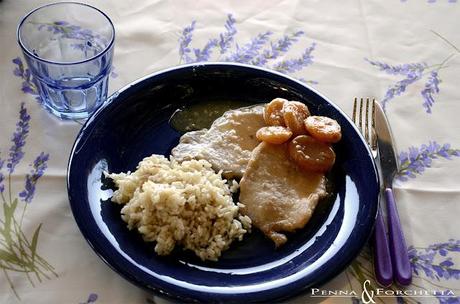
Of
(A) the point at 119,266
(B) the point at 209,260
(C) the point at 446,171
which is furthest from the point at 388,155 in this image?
(A) the point at 119,266

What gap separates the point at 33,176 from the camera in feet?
4.42

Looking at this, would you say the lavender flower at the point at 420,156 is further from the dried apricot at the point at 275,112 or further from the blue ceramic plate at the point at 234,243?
the dried apricot at the point at 275,112

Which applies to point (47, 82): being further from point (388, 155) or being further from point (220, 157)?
point (388, 155)

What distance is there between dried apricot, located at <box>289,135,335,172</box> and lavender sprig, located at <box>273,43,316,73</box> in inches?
15.8

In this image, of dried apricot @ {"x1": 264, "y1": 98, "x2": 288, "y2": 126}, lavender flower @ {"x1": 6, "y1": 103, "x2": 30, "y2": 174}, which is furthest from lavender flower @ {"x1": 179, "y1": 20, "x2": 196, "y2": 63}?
lavender flower @ {"x1": 6, "y1": 103, "x2": 30, "y2": 174}

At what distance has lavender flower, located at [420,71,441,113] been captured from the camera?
163cm

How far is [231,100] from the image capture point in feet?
5.02

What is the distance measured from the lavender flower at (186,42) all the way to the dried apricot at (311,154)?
20.2 inches

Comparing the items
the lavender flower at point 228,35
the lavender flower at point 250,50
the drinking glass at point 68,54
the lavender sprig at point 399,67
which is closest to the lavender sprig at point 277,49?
the lavender flower at point 250,50

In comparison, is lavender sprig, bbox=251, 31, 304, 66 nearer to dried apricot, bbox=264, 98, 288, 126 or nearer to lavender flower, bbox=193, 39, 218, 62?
lavender flower, bbox=193, 39, 218, 62

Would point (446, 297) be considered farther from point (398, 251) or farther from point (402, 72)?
point (402, 72)

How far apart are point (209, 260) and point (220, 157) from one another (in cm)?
30

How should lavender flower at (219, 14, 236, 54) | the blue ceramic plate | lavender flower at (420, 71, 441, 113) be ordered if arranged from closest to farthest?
the blue ceramic plate, lavender flower at (420, 71, 441, 113), lavender flower at (219, 14, 236, 54)

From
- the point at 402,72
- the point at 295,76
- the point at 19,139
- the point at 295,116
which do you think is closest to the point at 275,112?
the point at 295,116
